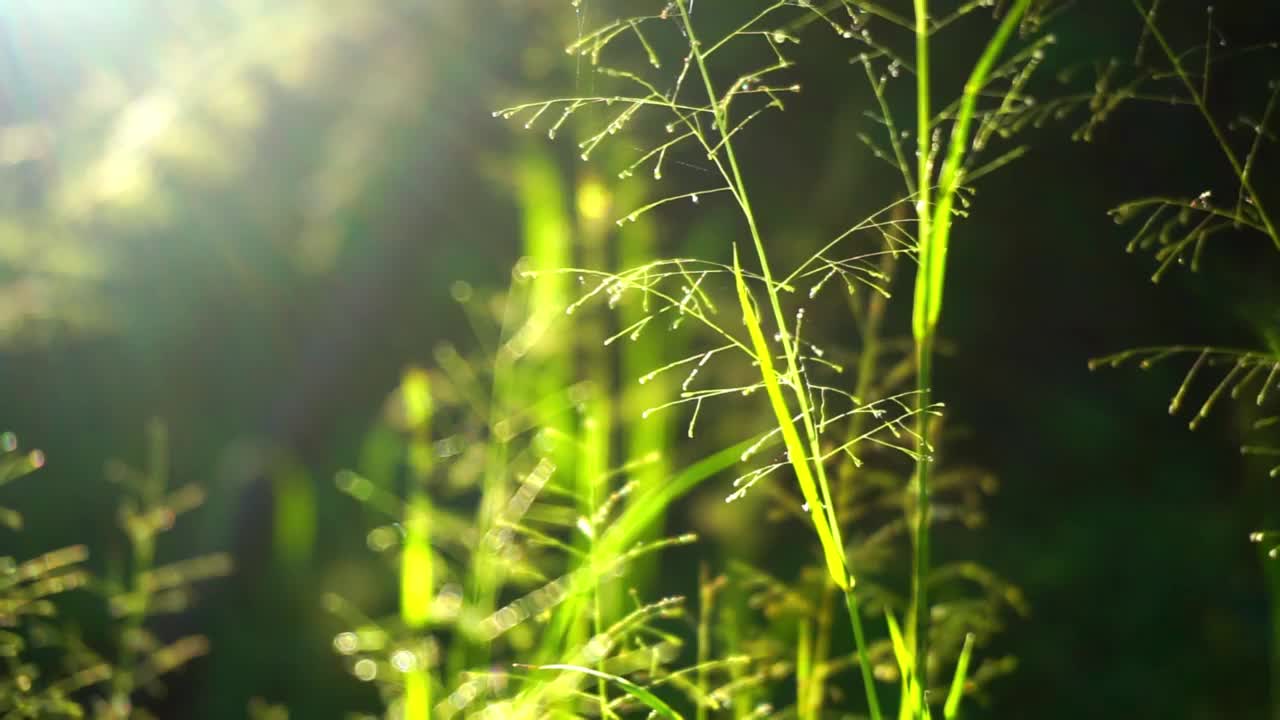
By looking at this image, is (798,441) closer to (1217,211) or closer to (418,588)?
(1217,211)

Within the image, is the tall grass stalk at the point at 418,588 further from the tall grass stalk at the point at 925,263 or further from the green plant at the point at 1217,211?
the green plant at the point at 1217,211

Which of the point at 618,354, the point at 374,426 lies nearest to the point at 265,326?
the point at 374,426

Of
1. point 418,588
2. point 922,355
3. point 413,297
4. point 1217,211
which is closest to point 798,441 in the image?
point 922,355

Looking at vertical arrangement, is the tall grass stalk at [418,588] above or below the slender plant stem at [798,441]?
below

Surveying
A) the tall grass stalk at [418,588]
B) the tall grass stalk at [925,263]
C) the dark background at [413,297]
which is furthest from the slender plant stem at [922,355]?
the dark background at [413,297]

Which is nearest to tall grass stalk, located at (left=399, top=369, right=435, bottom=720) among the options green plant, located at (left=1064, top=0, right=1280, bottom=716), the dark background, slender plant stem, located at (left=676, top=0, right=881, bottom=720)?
slender plant stem, located at (left=676, top=0, right=881, bottom=720)

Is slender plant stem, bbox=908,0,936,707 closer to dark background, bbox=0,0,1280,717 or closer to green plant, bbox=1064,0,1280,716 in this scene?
green plant, bbox=1064,0,1280,716

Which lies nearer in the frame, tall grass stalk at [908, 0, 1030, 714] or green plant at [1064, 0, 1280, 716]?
tall grass stalk at [908, 0, 1030, 714]

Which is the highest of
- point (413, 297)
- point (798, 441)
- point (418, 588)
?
point (798, 441)
